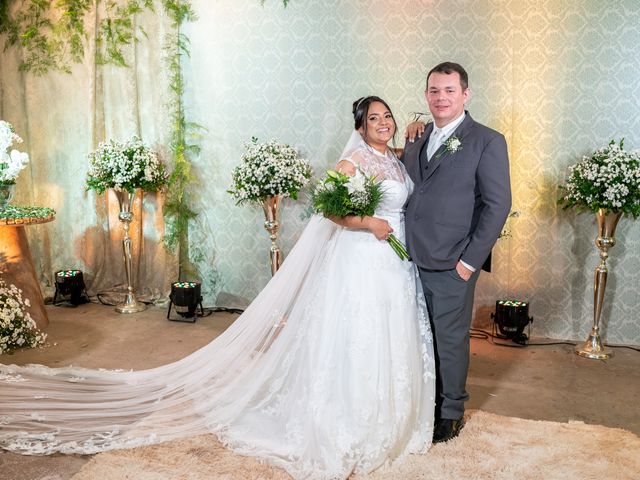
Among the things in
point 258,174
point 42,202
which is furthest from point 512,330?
point 42,202

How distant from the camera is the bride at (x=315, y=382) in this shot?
3.13 metres

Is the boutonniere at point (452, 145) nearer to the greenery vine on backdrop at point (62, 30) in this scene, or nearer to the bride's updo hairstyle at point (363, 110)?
the bride's updo hairstyle at point (363, 110)

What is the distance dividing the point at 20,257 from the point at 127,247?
40.6 inches

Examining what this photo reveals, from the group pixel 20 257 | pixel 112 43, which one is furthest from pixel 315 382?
pixel 112 43

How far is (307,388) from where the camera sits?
10.9ft

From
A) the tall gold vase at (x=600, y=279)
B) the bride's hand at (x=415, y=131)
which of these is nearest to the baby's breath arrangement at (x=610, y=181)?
the tall gold vase at (x=600, y=279)

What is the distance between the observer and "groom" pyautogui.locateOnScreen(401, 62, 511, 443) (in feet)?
10.5

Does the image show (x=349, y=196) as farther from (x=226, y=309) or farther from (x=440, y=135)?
(x=226, y=309)

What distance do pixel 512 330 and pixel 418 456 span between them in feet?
7.03

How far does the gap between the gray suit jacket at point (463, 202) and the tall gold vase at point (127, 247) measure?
3.40 m

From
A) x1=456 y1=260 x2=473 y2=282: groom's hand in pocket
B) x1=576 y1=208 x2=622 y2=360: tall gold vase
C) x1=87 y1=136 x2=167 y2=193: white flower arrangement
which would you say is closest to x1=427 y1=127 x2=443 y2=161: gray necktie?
x1=456 y1=260 x2=473 y2=282: groom's hand in pocket

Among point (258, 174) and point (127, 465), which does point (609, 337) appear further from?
point (127, 465)

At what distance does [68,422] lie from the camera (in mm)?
3424

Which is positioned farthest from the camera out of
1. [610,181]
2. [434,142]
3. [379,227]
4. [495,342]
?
[495,342]
